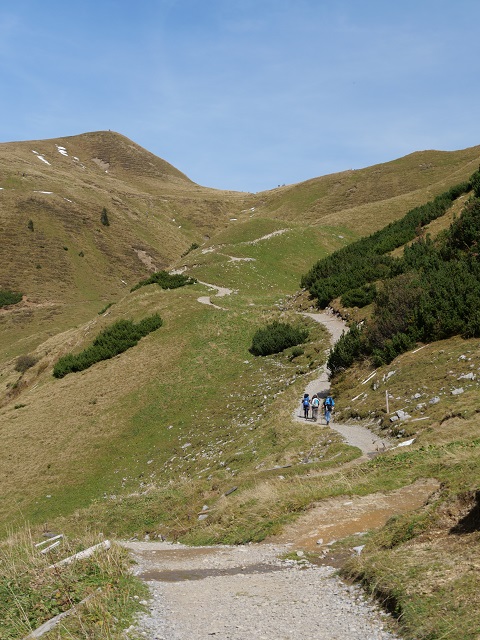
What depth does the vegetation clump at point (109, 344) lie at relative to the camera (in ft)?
145

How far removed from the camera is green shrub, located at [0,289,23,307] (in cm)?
8288

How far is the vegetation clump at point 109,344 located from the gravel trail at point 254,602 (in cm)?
3360

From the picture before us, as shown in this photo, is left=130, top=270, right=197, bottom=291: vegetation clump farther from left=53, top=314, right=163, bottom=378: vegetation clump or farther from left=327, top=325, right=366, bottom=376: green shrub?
left=327, top=325, right=366, bottom=376: green shrub

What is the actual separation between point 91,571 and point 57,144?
196 m

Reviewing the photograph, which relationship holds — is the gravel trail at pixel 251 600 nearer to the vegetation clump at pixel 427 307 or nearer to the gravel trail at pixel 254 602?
the gravel trail at pixel 254 602

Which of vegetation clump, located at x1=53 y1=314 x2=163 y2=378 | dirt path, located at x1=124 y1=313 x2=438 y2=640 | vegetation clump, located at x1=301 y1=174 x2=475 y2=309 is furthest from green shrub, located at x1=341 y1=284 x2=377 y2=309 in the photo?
dirt path, located at x1=124 y1=313 x2=438 y2=640

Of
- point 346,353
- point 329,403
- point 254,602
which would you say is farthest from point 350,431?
point 254,602

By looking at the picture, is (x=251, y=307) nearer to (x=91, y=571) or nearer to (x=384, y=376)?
(x=384, y=376)

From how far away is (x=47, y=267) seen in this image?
93000 millimetres

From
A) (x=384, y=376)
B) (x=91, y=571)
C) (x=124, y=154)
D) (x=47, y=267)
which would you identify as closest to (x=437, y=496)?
(x=91, y=571)

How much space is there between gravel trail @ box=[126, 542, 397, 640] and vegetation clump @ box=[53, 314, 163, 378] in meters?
33.6

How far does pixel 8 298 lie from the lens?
8362 cm

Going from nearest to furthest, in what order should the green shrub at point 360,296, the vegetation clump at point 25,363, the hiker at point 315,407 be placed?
the hiker at point 315,407 < the green shrub at point 360,296 < the vegetation clump at point 25,363

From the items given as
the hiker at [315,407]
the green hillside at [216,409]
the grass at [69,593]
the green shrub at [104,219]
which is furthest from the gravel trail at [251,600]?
the green shrub at [104,219]
